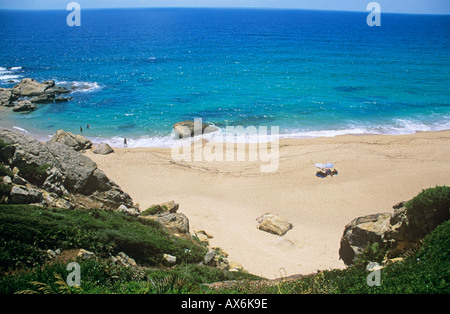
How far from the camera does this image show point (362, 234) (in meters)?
14.4

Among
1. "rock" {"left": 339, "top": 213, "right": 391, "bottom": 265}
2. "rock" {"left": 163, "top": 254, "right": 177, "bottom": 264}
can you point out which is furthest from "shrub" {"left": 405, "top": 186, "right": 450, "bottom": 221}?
"rock" {"left": 163, "top": 254, "right": 177, "bottom": 264}

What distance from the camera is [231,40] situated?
9900 cm

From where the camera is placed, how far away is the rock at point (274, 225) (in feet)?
63.6

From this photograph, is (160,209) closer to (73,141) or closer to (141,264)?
(141,264)

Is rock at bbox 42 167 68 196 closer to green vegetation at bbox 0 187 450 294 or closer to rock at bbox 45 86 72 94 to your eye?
green vegetation at bbox 0 187 450 294

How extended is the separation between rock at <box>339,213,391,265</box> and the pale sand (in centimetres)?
172

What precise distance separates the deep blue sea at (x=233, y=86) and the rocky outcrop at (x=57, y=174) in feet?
51.9

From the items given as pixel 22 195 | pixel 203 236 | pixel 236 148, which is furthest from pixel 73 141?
pixel 203 236

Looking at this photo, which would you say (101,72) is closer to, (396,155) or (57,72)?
(57,72)

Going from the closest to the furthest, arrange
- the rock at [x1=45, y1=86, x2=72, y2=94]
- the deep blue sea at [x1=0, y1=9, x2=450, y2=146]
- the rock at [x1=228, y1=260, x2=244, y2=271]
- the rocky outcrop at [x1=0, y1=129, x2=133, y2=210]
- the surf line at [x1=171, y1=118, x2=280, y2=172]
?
the rock at [x1=228, y1=260, x2=244, y2=271], the rocky outcrop at [x1=0, y1=129, x2=133, y2=210], the surf line at [x1=171, y1=118, x2=280, y2=172], the deep blue sea at [x1=0, y1=9, x2=450, y2=146], the rock at [x1=45, y1=86, x2=72, y2=94]

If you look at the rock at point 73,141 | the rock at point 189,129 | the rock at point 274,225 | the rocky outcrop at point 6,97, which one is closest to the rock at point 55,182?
the rock at point 274,225

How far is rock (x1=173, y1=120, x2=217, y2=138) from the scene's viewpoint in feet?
115

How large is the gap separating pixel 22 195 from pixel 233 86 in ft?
141

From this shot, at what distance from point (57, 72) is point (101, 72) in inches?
334
